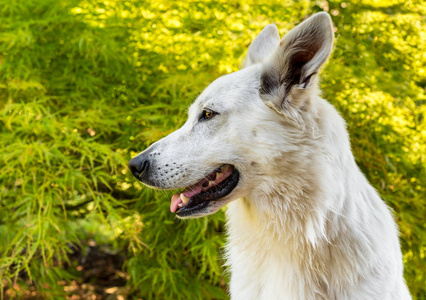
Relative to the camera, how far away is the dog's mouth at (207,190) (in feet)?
6.68

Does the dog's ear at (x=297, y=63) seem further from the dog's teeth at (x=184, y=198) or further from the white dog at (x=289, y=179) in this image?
the dog's teeth at (x=184, y=198)

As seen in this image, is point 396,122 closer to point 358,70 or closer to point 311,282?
point 358,70

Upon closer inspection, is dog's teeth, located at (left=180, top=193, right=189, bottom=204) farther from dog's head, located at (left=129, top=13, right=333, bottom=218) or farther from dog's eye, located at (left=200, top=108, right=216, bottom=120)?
dog's eye, located at (left=200, top=108, right=216, bottom=120)

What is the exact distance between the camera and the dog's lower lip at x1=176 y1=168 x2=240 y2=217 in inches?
79.9

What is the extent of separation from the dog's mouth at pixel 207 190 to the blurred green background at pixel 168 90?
116 centimetres

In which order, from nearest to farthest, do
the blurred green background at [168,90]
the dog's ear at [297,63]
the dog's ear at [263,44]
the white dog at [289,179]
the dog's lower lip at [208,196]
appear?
the dog's ear at [297,63] → the white dog at [289,179] → the dog's lower lip at [208,196] → the dog's ear at [263,44] → the blurred green background at [168,90]

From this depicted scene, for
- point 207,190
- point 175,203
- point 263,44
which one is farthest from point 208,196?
point 263,44

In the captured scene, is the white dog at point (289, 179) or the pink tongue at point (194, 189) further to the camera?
the pink tongue at point (194, 189)

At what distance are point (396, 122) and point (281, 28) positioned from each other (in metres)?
1.16

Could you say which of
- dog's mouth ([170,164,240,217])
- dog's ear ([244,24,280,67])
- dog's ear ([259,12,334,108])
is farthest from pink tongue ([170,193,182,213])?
dog's ear ([244,24,280,67])

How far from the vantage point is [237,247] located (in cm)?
231

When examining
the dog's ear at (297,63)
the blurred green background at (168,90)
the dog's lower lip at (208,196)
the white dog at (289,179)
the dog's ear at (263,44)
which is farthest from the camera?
the blurred green background at (168,90)

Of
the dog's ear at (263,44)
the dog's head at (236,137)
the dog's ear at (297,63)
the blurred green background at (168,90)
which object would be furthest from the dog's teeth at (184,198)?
the blurred green background at (168,90)

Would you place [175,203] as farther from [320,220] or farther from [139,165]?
[320,220]
